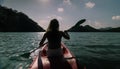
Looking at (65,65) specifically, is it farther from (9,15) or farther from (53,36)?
(9,15)

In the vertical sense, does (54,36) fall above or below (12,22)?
below

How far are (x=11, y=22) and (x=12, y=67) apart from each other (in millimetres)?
153483

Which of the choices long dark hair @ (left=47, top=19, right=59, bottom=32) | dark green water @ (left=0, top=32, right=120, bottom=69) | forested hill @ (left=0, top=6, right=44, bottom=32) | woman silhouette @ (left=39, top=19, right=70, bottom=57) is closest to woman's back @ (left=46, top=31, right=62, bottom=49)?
woman silhouette @ (left=39, top=19, right=70, bottom=57)

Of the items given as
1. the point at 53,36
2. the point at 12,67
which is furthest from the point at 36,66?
the point at 12,67

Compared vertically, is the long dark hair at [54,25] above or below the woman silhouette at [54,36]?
above

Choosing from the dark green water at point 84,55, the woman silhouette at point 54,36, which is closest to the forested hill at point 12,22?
the dark green water at point 84,55

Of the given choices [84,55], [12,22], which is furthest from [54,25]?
[12,22]

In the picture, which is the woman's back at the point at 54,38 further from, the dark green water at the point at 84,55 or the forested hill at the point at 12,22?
the forested hill at the point at 12,22

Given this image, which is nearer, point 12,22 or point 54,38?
point 54,38

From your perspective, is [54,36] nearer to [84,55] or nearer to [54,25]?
[54,25]

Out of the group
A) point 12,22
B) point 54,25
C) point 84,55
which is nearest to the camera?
point 54,25

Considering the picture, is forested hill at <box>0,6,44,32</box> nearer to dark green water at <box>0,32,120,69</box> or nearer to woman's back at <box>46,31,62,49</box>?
dark green water at <box>0,32,120,69</box>

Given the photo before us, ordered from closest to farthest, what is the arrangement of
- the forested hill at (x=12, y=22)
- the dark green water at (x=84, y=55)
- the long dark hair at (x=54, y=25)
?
the long dark hair at (x=54, y=25) → the dark green water at (x=84, y=55) → the forested hill at (x=12, y=22)

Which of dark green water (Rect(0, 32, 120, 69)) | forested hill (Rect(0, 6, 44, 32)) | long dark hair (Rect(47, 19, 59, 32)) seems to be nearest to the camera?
long dark hair (Rect(47, 19, 59, 32))
